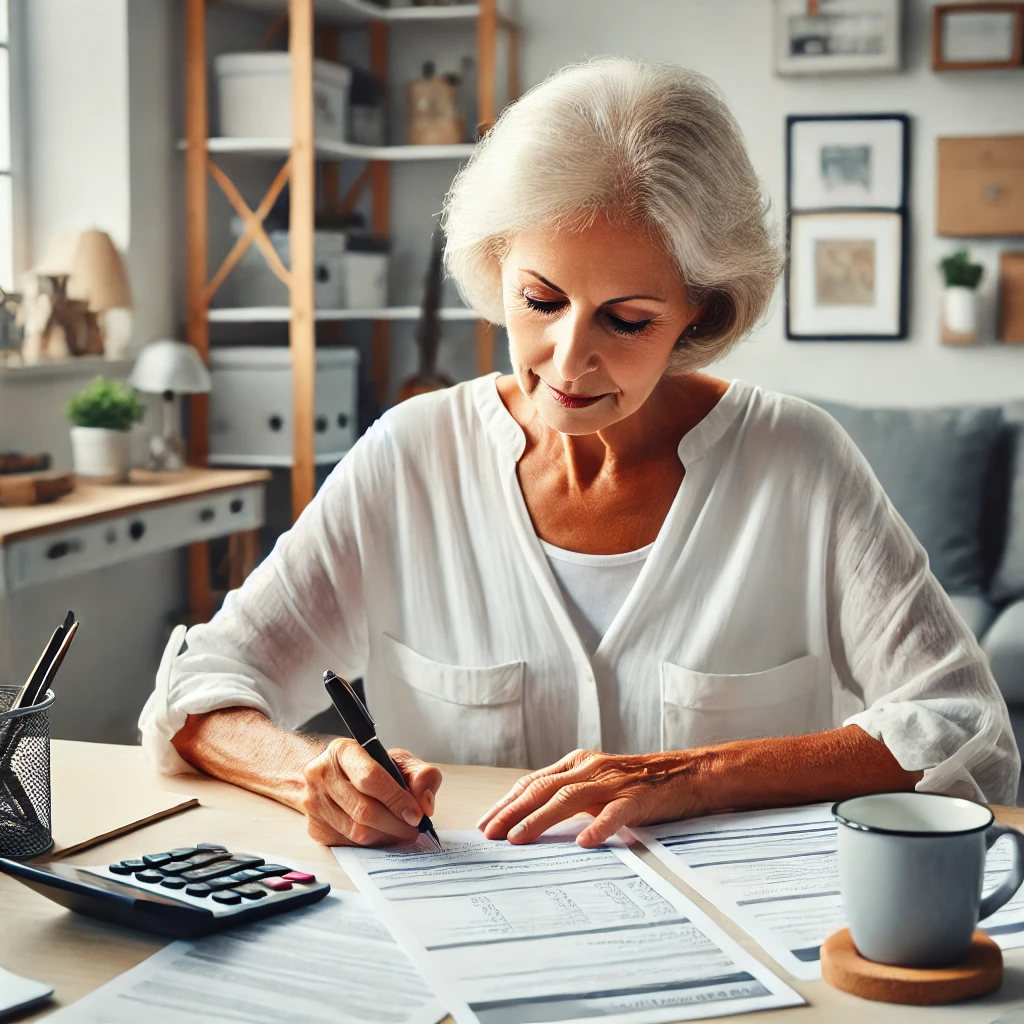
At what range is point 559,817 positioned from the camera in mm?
993

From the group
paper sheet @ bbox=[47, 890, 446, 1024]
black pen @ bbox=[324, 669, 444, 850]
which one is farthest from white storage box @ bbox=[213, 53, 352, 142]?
paper sheet @ bbox=[47, 890, 446, 1024]

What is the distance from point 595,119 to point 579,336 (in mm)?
203

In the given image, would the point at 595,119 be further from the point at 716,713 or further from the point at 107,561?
the point at 107,561

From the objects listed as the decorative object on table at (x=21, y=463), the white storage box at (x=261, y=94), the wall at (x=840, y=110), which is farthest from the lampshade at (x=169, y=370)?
the wall at (x=840, y=110)

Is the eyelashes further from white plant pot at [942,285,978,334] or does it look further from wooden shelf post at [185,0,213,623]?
white plant pot at [942,285,978,334]

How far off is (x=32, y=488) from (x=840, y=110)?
2.66 meters

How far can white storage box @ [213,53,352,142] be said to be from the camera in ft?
12.1

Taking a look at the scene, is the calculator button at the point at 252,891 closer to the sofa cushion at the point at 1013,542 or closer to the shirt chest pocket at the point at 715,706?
the shirt chest pocket at the point at 715,706

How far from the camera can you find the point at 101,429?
10.7 feet

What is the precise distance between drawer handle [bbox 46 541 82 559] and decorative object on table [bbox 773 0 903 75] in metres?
2.58

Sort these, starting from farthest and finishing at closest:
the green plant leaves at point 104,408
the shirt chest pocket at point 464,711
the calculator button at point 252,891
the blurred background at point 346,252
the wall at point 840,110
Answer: the wall at point 840,110 → the blurred background at point 346,252 → the green plant leaves at point 104,408 → the shirt chest pocket at point 464,711 → the calculator button at point 252,891

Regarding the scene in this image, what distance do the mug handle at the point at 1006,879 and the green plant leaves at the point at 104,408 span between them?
284 cm

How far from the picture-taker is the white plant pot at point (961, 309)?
3924 millimetres

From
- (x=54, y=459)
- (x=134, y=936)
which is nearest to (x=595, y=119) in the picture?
(x=134, y=936)
